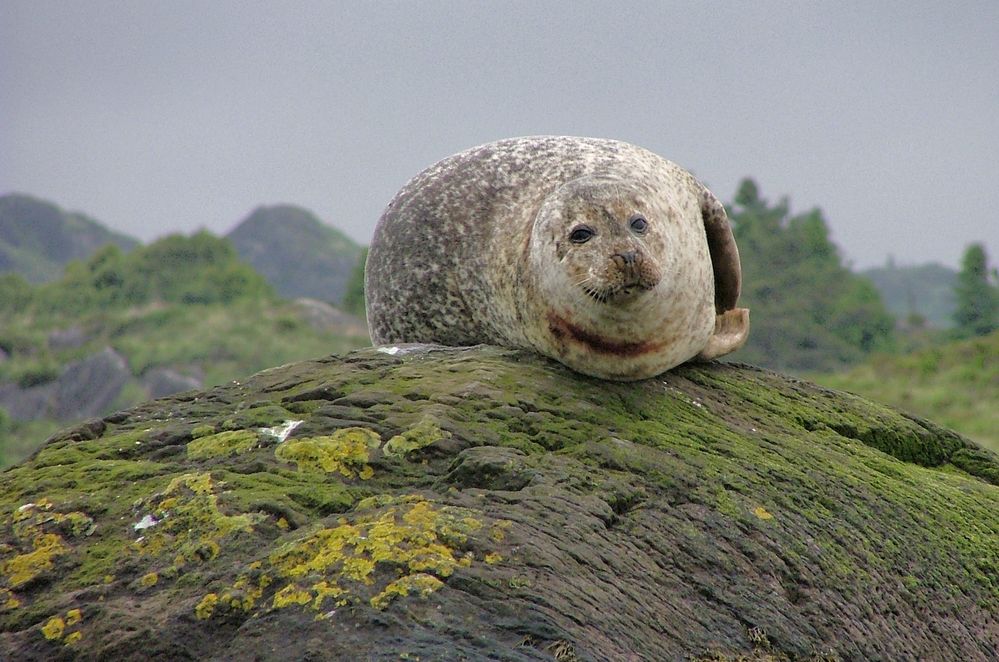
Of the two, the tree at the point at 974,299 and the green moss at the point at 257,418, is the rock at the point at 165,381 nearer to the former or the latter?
the tree at the point at 974,299

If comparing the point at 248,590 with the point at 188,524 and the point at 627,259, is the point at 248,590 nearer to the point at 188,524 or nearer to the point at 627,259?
the point at 188,524

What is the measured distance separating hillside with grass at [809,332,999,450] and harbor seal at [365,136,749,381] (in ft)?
55.1

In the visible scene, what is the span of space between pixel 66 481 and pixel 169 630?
120cm

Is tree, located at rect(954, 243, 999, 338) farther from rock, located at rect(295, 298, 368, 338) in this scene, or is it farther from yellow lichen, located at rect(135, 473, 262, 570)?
yellow lichen, located at rect(135, 473, 262, 570)

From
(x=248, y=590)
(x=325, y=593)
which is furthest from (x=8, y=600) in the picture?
(x=325, y=593)

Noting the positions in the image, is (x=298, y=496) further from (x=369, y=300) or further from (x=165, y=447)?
(x=369, y=300)

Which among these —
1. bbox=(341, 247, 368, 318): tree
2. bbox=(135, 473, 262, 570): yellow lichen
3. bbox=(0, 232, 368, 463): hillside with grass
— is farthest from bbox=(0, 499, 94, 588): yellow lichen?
bbox=(341, 247, 368, 318): tree

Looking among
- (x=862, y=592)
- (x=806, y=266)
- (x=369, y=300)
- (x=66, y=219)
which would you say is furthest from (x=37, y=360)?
(x=66, y=219)

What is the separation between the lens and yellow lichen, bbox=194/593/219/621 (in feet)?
14.2

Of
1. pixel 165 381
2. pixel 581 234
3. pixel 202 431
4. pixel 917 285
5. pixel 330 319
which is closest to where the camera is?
pixel 202 431

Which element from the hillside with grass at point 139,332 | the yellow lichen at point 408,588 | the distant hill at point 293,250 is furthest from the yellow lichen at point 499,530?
the distant hill at point 293,250

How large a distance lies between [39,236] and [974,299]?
101 metres

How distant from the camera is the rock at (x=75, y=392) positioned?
163ft

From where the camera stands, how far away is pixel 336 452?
17.4 ft
